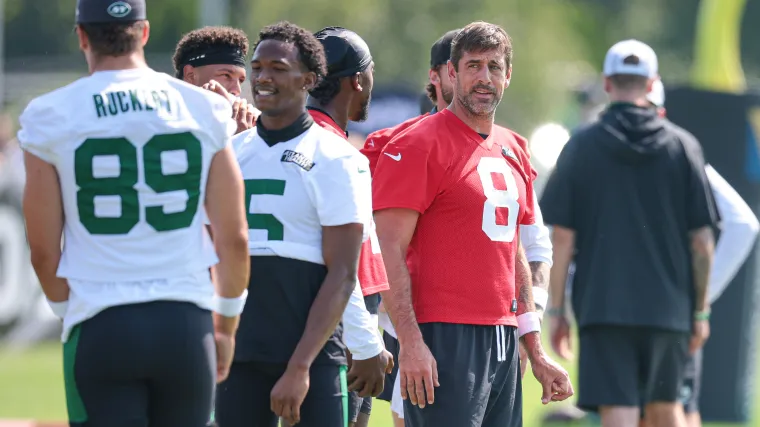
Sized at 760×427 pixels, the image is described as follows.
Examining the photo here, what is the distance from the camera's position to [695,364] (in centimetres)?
809

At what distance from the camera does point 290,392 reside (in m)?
4.64

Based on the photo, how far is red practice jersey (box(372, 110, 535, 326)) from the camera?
5.43 meters

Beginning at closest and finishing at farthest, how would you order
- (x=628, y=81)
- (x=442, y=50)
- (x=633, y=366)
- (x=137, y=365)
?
(x=137, y=365)
(x=442, y=50)
(x=633, y=366)
(x=628, y=81)

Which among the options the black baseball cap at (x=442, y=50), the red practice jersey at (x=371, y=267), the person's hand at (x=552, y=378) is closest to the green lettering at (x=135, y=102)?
the red practice jersey at (x=371, y=267)

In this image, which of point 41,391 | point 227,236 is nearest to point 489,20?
point 41,391

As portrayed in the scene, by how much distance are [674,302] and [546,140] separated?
22.5 metres

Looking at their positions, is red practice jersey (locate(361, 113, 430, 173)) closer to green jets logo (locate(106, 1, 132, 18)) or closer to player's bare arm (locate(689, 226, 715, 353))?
green jets logo (locate(106, 1, 132, 18))

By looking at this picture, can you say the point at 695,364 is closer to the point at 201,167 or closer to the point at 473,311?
the point at 473,311

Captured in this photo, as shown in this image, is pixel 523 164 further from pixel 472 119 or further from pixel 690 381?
pixel 690 381

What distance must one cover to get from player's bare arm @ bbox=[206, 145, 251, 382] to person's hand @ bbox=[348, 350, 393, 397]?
1.99 feet

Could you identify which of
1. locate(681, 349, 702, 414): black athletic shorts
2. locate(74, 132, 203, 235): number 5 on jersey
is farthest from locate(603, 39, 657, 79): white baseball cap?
locate(74, 132, 203, 235): number 5 on jersey

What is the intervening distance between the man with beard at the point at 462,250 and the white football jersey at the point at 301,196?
1.78 feet

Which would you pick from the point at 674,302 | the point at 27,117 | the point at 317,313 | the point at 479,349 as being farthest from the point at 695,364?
the point at 27,117

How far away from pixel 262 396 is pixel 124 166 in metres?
1.06
